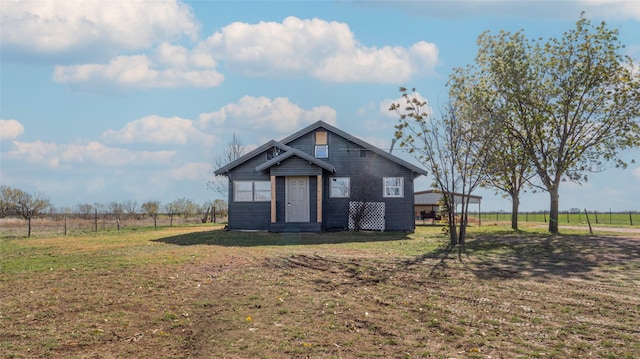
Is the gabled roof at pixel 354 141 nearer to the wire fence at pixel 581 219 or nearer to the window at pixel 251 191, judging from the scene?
the window at pixel 251 191

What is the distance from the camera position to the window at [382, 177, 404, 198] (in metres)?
29.3

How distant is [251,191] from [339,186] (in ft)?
15.3

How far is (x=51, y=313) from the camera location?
9.64 m

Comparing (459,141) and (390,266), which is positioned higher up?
(459,141)

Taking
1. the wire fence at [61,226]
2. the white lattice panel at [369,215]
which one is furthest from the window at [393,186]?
the wire fence at [61,226]

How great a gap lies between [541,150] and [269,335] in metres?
26.3

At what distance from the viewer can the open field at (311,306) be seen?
26.1ft

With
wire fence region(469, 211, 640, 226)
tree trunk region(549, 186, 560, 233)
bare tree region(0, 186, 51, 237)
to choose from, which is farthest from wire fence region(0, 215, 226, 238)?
wire fence region(469, 211, 640, 226)

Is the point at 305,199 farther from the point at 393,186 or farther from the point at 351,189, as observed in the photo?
the point at 393,186

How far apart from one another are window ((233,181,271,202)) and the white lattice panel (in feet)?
14.7

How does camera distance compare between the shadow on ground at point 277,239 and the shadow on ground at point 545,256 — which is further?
the shadow on ground at point 277,239

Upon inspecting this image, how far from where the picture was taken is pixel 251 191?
95.6 ft

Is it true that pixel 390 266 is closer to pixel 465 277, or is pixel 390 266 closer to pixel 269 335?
pixel 465 277

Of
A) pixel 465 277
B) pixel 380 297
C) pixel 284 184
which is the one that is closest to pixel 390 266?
pixel 465 277
